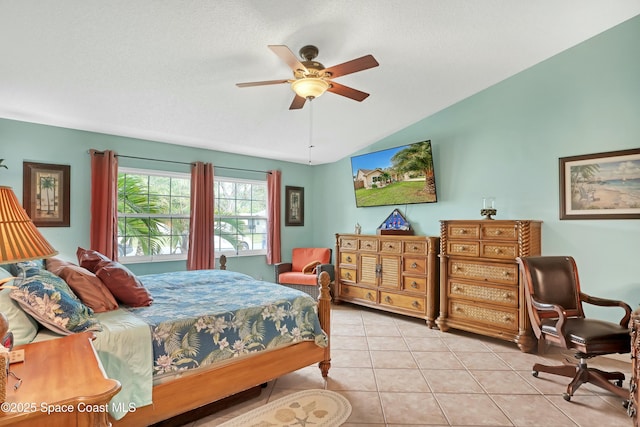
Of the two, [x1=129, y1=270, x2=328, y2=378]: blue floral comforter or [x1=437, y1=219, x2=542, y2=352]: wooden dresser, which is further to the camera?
[x1=437, y1=219, x2=542, y2=352]: wooden dresser

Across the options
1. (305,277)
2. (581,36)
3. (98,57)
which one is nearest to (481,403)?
(305,277)

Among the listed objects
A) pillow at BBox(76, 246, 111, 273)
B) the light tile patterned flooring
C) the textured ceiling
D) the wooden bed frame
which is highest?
the textured ceiling

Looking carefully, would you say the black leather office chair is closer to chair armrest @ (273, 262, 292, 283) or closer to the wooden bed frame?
the wooden bed frame

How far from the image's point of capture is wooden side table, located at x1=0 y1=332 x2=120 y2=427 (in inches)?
37.8

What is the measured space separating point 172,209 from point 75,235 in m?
1.21

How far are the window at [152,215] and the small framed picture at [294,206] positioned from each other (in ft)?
5.75

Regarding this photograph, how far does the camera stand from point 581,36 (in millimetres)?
3230

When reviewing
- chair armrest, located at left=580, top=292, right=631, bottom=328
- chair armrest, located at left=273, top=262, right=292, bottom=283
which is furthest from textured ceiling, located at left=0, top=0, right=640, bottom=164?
chair armrest, located at left=580, top=292, right=631, bottom=328

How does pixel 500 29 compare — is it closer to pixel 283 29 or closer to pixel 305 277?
pixel 283 29

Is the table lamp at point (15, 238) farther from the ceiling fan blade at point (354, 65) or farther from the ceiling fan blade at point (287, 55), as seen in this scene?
the ceiling fan blade at point (354, 65)

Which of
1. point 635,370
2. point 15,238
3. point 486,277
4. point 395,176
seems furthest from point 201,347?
point 395,176

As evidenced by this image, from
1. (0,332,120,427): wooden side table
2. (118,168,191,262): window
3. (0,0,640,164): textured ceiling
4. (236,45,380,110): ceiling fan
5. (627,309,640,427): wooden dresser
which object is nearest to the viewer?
(0,332,120,427): wooden side table

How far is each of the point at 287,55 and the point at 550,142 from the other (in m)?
3.03

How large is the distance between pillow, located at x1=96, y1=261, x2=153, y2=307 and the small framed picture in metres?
3.72
